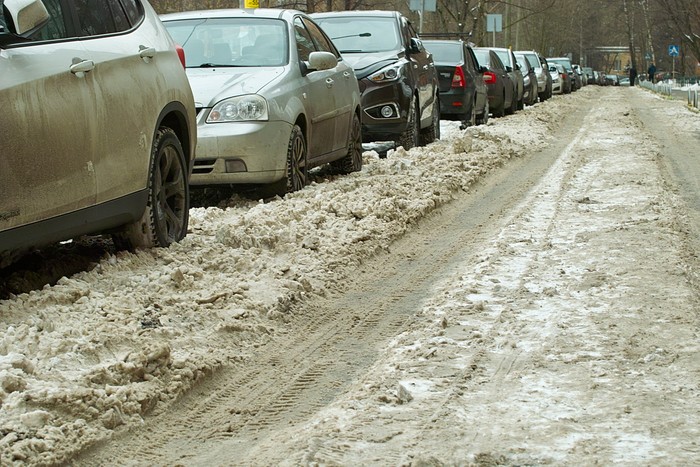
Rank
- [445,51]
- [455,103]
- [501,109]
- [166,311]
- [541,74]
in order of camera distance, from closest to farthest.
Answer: [166,311]
[455,103]
[445,51]
[501,109]
[541,74]

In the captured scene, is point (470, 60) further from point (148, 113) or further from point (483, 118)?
point (148, 113)

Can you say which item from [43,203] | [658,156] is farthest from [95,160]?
[658,156]

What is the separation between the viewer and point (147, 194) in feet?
21.2

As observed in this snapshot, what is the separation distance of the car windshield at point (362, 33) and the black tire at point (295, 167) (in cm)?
464

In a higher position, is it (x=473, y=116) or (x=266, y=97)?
(x=266, y=97)

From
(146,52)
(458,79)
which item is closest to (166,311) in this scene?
(146,52)

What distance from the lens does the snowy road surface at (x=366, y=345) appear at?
12.1 feet

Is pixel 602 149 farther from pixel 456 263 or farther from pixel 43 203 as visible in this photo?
pixel 43 203

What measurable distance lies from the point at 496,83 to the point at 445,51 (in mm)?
5192

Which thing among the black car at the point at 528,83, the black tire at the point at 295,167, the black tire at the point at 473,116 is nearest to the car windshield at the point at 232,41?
the black tire at the point at 295,167

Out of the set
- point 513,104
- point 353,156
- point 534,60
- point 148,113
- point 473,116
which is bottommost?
point 513,104

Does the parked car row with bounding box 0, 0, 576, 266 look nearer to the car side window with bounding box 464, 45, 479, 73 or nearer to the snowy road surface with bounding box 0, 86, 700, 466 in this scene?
the snowy road surface with bounding box 0, 86, 700, 466

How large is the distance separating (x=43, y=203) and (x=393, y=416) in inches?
85.5

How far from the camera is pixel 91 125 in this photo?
564 cm
